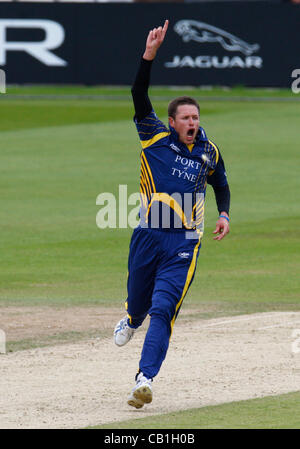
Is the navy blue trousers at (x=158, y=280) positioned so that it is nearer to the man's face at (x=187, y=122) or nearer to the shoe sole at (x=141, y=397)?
the shoe sole at (x=141, y=397)

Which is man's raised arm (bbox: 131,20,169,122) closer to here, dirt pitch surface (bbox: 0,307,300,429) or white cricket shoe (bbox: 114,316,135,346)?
white cricket shoe (bbox: 114,316,135,346)

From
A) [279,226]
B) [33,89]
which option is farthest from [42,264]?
[33,89]

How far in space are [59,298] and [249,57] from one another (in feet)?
73.0

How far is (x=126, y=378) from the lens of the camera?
30.4 feet

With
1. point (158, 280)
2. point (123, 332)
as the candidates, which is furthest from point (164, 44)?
point (158, 280)

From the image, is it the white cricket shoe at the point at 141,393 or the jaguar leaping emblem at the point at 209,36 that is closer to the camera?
the white cricket shoe at the point at 141,393

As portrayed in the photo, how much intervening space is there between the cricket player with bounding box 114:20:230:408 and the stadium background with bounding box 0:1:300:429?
877 mm

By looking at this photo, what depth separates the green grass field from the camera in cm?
1343

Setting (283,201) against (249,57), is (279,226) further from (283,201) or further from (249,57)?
(249,57)

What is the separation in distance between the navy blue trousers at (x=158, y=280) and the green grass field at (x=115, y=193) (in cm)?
60

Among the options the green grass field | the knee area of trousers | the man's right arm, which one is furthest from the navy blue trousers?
the man's right arm

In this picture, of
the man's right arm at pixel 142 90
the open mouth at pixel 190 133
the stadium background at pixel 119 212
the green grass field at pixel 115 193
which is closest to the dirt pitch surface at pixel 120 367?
the stadium background at pixel 119 212

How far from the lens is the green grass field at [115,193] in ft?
44.1
